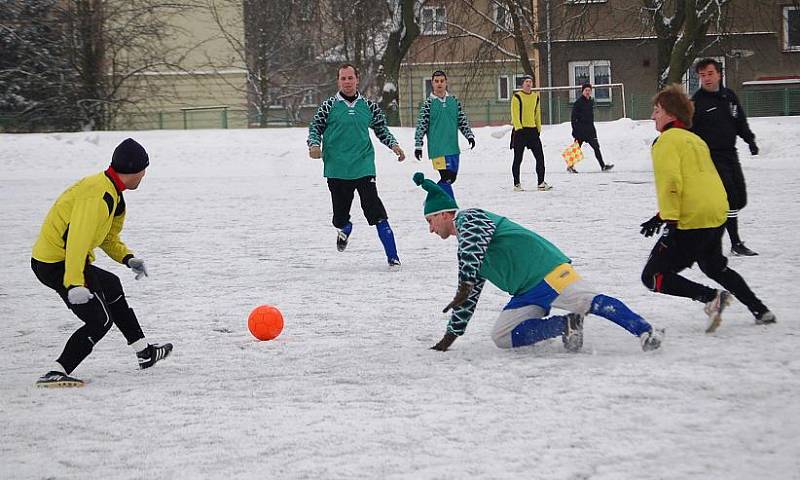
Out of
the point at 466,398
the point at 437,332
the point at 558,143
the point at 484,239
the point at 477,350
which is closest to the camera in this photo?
the point at 466,398

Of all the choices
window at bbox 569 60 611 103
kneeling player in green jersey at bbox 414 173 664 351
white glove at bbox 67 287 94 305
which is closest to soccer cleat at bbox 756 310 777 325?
kneeling player in green jersey at bbox 414 173 664 351

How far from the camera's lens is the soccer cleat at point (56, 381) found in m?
6.01

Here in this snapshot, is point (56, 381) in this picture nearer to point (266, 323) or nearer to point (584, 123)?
point (266, 323)

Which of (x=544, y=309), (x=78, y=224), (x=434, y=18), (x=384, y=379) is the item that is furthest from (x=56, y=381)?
(x=434, y=18)

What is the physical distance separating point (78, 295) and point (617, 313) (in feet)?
9.05

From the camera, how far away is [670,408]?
5.00 meters

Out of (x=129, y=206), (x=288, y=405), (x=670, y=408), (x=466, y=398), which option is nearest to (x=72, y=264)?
(x=288, y=405)

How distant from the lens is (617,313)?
605cm

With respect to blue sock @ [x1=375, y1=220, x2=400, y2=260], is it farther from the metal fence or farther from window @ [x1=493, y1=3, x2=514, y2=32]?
window @ [x1=493, y1=3, x2=514, y2=32]

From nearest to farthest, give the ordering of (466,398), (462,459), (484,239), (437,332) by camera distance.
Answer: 1. (462,459)
2. (466,398)
3. (484,239)
4. (437,332)

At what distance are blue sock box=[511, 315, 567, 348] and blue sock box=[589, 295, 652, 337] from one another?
0.73ft

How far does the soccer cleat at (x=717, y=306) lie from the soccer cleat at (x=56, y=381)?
3.52 meters

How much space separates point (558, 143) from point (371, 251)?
14488mm

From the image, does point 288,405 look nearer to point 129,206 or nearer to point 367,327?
point 367,327
